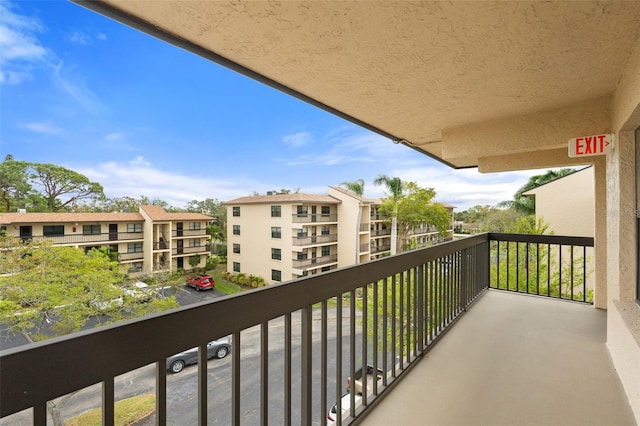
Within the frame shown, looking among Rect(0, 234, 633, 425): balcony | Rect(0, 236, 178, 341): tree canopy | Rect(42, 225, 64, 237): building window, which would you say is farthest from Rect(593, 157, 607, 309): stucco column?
Rect(42, 225, 64, 237): building window

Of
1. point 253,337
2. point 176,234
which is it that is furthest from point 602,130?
point 176,234

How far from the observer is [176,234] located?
→ 2406 millimetres

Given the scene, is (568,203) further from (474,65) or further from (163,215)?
(163,215)

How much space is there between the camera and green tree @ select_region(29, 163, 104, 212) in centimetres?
182

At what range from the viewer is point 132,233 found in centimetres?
207

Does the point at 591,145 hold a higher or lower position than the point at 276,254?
higher

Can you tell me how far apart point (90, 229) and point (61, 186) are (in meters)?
0.40

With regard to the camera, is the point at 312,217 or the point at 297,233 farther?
the point at 312,217

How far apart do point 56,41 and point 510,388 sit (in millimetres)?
4156

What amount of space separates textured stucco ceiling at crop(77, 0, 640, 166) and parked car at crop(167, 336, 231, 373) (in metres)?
1.22

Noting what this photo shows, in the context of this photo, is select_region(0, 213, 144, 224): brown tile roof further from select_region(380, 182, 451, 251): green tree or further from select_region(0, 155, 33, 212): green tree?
select_region(380, 182, 451, 251): green tree

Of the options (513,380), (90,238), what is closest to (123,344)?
(90,238)

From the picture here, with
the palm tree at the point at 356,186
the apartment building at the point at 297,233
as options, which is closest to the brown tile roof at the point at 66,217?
the apartment building at the point at 297,233

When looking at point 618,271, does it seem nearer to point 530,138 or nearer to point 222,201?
point 530,138
